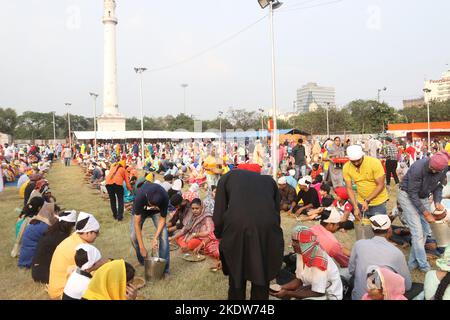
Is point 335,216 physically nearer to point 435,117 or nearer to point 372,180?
point 372,180

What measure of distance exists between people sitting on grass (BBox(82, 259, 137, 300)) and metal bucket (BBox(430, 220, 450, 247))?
13.3ft

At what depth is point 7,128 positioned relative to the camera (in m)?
58.8

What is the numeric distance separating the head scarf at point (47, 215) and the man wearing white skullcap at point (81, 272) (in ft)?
6.05

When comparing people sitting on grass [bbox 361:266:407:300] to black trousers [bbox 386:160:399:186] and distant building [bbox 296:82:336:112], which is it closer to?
black trousers [bbox 386:160:399:186]

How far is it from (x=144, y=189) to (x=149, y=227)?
2.95m

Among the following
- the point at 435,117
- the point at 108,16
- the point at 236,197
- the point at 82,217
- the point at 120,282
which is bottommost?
the point at 120,282

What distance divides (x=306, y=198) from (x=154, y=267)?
4.55 meters

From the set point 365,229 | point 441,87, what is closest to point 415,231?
point 365,229

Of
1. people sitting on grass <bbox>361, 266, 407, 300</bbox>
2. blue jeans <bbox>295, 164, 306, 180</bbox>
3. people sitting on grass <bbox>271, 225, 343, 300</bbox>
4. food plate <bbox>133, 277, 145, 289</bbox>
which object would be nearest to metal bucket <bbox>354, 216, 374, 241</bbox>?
people sitting on grass <bbox>271, 225, 343, 300</bbox>

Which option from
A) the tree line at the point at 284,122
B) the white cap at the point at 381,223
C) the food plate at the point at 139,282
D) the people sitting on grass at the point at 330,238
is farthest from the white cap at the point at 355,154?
the tree line at the point at 284,122

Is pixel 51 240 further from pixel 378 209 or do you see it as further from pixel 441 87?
pixel 441 87

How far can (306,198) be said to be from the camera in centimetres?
816

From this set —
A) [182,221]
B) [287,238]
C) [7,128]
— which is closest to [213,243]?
[182,221]
